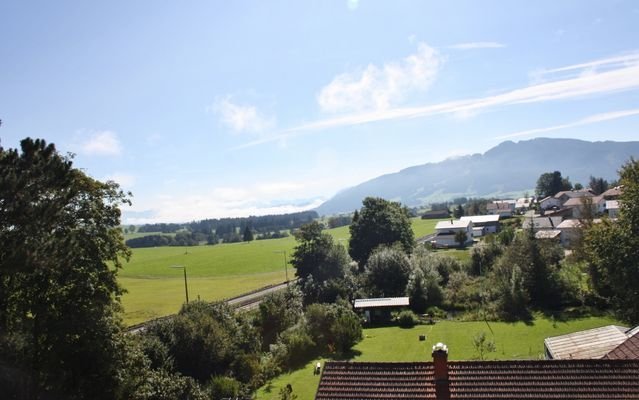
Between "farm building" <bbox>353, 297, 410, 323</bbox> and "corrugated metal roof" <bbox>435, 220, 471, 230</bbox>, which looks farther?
"corrugated metal roof" <bbox>435, 220, 471, 230</bbox>

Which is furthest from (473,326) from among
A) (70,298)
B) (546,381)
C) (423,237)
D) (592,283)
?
(423,237)

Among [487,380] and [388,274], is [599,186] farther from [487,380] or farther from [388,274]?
[487,380]

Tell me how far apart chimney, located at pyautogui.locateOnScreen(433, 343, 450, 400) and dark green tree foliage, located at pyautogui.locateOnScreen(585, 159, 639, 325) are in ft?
62.1

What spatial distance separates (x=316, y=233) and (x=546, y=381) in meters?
42.4

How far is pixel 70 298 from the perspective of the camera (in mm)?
20406

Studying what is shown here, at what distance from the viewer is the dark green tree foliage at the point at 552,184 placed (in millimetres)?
138625

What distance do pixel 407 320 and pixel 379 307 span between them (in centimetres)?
348

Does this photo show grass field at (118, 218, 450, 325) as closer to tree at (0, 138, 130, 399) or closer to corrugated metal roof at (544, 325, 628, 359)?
tree at (0, 138, 130, 399)

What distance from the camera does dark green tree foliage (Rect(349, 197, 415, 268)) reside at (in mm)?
67250

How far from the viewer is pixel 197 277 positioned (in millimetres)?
83312

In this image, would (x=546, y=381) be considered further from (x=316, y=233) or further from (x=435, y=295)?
(x=316, y=233)

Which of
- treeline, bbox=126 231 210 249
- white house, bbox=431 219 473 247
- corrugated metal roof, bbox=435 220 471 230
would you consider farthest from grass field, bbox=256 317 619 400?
treeline, bbox=126 231 210 249

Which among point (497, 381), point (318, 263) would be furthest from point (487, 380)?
point (318, 263)

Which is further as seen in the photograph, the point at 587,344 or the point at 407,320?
the point at 407,320
